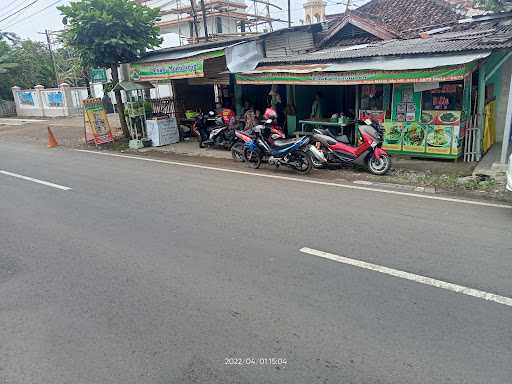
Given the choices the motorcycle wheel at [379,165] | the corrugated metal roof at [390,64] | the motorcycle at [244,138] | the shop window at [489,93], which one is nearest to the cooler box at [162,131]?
the motorcycle at [244,138]

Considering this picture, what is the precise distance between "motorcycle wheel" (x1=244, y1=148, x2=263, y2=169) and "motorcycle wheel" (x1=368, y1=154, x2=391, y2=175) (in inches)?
109

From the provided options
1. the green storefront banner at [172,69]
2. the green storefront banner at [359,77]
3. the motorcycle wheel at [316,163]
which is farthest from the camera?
the green storefront banner at [172,69]

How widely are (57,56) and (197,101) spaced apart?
29758 millimetres

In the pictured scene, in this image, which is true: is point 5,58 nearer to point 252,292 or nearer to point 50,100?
point 50,100

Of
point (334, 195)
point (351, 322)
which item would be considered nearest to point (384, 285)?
point (351, 322)

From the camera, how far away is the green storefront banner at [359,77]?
8.61 metres

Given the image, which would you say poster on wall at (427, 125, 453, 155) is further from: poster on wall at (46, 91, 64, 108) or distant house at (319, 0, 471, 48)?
poster on wall at (46, 91, 64, 108)

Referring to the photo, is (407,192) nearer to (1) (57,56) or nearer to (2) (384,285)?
(2) (384,285)

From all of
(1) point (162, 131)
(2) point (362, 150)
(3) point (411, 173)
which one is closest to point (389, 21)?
(1) point (162, 131)

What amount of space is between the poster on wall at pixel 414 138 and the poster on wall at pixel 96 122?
36.9ft

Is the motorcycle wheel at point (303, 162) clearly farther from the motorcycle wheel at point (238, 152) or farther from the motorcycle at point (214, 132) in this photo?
the motorcycle at point (214, 132)

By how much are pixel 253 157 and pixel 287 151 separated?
54.9 inches

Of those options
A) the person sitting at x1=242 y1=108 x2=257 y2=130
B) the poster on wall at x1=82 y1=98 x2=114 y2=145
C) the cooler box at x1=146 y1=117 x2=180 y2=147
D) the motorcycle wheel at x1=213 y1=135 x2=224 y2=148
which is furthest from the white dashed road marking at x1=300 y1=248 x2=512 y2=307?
the poster on wall at x1=82 y1=98 x2=114 y2=145

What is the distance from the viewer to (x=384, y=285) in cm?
418
